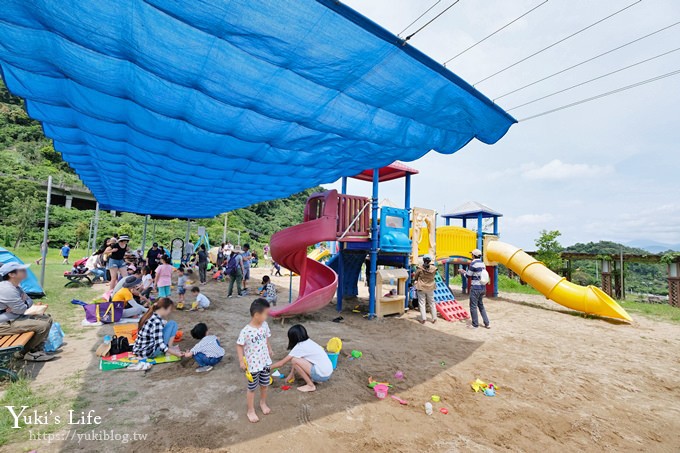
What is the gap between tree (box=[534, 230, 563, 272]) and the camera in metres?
14.2

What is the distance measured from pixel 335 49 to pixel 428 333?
586 cm

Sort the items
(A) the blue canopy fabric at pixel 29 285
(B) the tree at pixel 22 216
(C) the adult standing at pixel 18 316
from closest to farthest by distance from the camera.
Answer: (C) the adult standing at pixel 18 316, (A) the blue canopy fabric at pixel 29 285, (B) the tree at pixel 22 216

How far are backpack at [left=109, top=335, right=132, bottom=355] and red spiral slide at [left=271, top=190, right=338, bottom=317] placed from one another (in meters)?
2.77

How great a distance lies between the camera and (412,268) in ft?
29.8

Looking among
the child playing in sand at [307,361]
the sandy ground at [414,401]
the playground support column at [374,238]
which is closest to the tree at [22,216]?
the sandy ground at [414,401]

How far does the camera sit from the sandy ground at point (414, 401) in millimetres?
2740

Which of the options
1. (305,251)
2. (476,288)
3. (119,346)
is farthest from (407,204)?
(119,346)

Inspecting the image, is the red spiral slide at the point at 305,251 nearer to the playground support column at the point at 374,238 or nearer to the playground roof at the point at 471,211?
the playground support column at the point at 374,238

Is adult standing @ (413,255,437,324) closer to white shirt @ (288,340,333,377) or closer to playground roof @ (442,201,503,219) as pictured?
white shirt @ (288,340,333,377)

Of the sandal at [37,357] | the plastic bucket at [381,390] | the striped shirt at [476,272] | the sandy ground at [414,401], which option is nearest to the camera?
the sandy ground at [414,401]

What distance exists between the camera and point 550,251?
47.2ft

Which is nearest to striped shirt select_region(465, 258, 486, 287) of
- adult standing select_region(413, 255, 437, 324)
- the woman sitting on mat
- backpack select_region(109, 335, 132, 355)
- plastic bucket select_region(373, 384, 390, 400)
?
adult standing select_region(413, 255, 437, 324)

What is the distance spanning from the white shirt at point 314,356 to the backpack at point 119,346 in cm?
275

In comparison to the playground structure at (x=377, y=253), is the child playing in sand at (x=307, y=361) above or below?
below
